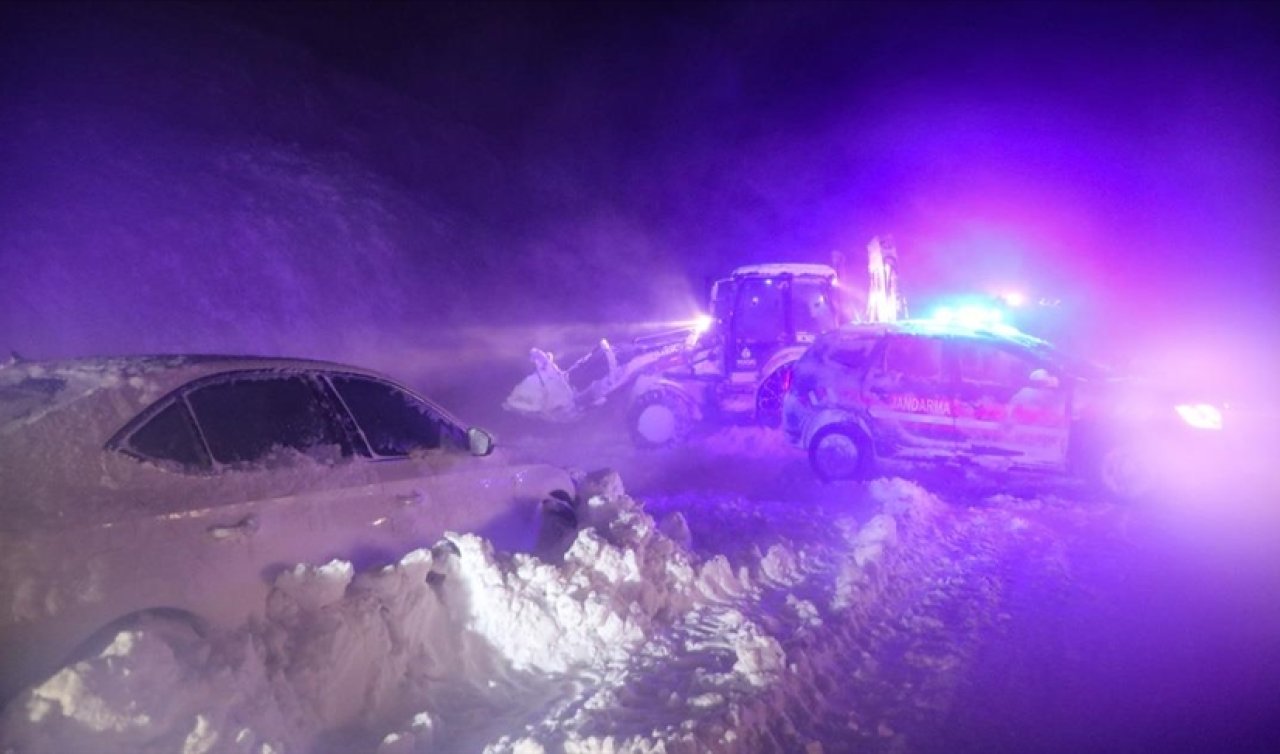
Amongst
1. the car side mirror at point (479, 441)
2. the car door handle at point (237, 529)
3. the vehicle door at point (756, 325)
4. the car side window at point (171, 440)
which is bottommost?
the car door handle at point (237, 529)

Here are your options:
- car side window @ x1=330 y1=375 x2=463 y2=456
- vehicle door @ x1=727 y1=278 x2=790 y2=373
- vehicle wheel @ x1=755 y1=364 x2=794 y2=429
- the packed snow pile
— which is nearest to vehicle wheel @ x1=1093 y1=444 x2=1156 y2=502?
the packed snow pile

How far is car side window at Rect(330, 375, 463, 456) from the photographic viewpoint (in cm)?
436

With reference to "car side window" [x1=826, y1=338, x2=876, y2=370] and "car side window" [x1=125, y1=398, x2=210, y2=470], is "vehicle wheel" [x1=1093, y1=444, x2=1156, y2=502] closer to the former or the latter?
"car side window" [x1=826, y1=338, x2=876, y2=370]

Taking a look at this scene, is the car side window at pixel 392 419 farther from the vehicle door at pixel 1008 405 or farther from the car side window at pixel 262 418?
the vehicle door at pixel 1008 405

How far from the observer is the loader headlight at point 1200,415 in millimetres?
8008

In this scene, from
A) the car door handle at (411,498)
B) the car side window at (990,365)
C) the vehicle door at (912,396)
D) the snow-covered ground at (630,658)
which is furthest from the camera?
the vehicle door at (912,396)

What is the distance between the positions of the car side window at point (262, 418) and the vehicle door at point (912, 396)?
21.7ft

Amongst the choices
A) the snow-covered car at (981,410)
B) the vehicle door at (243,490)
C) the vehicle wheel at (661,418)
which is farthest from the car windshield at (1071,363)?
the vehicle door at (243,490)

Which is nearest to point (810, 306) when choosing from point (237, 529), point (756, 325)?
point (756, 325)

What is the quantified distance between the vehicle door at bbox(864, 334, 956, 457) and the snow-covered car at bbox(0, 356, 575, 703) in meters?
5.86

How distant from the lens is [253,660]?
10.3 ft

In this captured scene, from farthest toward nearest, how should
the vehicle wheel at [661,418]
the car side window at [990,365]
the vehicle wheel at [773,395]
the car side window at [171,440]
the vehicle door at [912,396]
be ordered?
the vehicle wheel at [661,418], the vehicle wheel at [773,395], the vehicle door at [912,396], the car side window at [990,365], the car side window at [171,440]

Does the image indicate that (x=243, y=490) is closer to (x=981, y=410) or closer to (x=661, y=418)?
(x=981, y=410)

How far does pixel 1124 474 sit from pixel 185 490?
28.2ft
